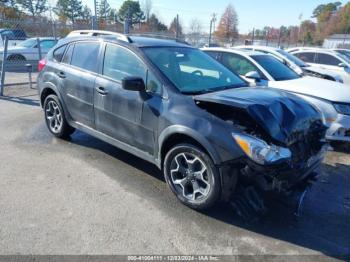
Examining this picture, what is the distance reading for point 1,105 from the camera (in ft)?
25.3

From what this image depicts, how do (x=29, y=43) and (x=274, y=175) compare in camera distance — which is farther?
(x=29, y=43)

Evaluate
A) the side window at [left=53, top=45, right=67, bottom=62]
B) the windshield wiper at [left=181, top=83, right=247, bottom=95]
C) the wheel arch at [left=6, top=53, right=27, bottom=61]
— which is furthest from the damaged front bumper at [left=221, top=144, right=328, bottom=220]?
the wheel arch at [left=6, top=53, right=27, bottom=61]

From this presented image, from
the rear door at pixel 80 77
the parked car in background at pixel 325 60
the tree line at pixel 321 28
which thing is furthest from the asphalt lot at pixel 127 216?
the tree line at pixel 321 28

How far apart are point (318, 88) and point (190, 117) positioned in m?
3.69

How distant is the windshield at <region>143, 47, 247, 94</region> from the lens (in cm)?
377

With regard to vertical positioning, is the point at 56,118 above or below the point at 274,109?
below

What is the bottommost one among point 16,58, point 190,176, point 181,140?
point 190,176

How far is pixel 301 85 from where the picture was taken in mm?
6062

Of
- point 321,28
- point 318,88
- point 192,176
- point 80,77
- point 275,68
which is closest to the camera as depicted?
point 192,176

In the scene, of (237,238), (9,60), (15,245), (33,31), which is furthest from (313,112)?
(33,31)

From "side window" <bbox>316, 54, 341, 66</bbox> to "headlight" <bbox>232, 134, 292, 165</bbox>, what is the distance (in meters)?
10.1

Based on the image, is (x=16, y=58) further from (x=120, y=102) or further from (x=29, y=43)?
(x=120, y=102)

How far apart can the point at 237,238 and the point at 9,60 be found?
1553 cm

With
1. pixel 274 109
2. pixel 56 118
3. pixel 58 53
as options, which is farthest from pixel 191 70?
pixel 56 118
